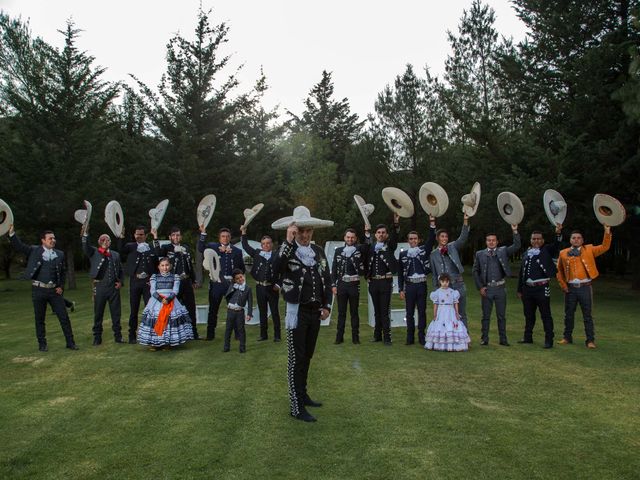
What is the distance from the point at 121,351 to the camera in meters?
10.1

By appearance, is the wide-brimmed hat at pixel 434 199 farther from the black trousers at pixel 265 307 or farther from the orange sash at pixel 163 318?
the orange sash at pixel 163 318

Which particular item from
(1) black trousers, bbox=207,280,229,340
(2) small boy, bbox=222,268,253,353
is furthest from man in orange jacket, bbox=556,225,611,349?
(1) black trousers, bbox=207,280,229,340

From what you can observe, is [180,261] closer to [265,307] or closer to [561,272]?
[265,307]

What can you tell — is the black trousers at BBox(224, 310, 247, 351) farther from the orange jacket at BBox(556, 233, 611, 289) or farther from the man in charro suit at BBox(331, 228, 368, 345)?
the orange jacket at BBox(556, 233, 611, 289)

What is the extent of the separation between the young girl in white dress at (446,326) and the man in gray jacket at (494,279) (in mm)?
636

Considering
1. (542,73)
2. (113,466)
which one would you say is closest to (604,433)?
(113,466)

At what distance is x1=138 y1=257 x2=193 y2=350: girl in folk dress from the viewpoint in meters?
9.95

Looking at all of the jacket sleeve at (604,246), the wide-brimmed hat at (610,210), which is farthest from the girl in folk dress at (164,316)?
the wide-brimmed hat at (610,210)

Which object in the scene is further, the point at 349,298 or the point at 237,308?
the point at 349,298

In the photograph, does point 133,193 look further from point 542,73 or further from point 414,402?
point 414,402

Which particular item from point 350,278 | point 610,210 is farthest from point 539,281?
point 350,278

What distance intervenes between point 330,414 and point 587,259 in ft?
21.4

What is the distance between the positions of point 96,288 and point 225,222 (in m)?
17.2

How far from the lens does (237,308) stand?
406 inches
